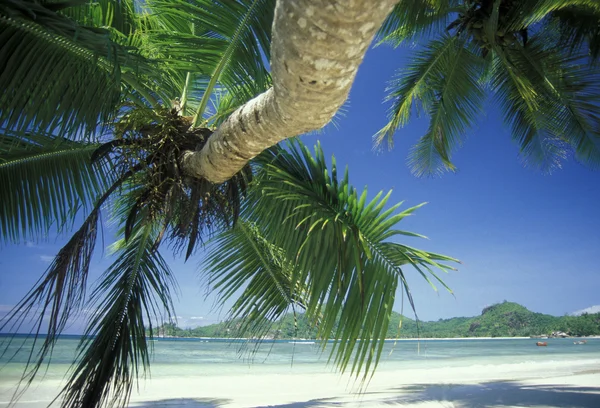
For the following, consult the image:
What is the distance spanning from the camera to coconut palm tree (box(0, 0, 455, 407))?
210 cm

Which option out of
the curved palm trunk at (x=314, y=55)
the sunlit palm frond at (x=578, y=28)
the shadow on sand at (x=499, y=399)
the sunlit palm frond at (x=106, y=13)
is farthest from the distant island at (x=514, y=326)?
the curved palm trunk at (x=314, y=55)

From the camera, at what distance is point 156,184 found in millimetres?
2721

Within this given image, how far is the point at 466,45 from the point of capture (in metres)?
6.81

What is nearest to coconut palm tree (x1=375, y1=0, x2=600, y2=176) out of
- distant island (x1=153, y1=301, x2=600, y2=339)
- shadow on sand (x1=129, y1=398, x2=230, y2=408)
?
shadow on sand (x1=129, y1=398, x2=230, y2=408)

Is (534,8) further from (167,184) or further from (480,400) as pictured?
(480,400)

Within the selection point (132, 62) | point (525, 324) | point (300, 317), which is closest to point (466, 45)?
point (300, 317)

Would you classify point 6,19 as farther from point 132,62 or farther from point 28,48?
point 132,62

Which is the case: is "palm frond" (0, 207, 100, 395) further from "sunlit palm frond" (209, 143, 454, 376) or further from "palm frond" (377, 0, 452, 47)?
"palm frond" (377, 0, 452, 47)

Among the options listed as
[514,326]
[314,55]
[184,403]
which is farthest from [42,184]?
[514,326]

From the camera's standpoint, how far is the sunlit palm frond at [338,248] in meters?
2.46

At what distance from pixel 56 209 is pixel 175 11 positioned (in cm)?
178

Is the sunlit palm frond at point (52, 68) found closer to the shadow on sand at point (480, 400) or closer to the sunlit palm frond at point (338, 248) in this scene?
the sunlit palm frond at point (338, 248)

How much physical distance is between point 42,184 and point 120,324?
126 centimetres

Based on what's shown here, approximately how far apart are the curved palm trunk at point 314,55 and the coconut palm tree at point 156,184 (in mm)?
405
